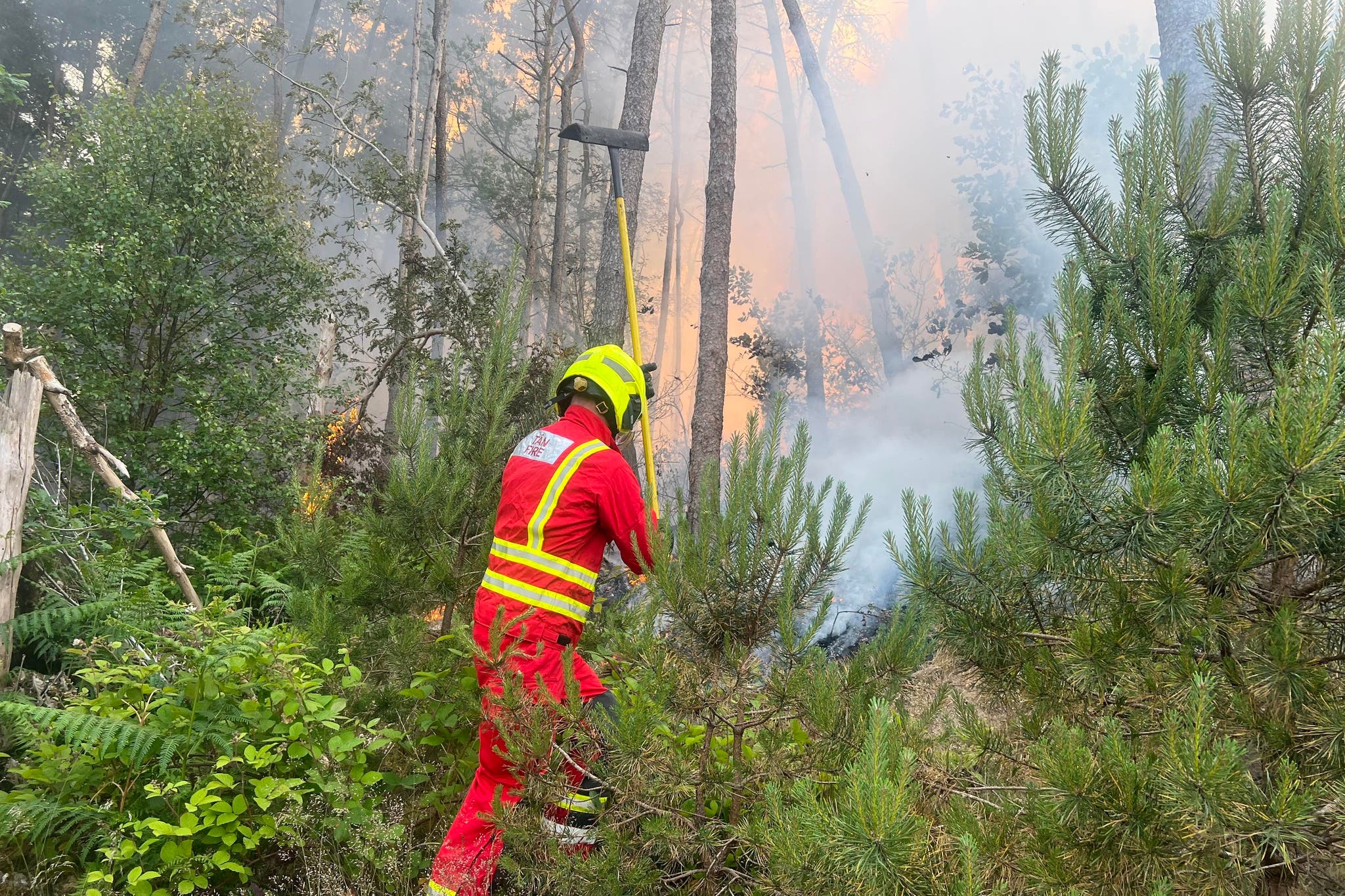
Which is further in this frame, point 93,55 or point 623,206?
point 93,55

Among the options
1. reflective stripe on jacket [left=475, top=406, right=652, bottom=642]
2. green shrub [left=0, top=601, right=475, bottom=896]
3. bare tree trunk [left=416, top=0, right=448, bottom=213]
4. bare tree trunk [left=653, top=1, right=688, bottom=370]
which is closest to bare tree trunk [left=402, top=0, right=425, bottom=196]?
bare tree trunk [left=416, top=0, right=448, bottom=213]

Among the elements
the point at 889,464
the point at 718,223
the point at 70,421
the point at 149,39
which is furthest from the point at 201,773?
the point at 149,39

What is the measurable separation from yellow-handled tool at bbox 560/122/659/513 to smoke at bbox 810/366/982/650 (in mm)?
3568

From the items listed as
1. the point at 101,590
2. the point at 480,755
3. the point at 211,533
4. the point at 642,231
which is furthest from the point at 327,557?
the point at 642,231

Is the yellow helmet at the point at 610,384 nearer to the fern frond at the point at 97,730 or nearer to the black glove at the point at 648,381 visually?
the black glove at the point at 648,381

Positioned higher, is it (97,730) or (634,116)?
(634,116)

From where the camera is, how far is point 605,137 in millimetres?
4133

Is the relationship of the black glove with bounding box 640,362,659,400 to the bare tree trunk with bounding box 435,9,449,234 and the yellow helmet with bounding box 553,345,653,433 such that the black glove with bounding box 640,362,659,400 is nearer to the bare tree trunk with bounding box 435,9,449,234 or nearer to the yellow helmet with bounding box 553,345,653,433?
the yellow helmet with bounding box 553,345,653,433

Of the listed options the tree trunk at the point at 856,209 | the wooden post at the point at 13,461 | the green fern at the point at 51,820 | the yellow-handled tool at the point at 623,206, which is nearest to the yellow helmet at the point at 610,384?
the yellow-handled tool at the point at 623,206

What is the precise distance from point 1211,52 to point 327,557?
3810 millimetres

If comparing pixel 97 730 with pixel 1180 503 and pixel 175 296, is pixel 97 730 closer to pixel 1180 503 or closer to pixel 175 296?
pixel 1180 503

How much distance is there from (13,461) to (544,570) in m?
2.97

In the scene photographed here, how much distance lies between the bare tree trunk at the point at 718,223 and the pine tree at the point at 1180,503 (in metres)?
5.81

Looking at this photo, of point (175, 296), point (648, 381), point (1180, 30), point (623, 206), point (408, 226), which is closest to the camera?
point (648, 381)
